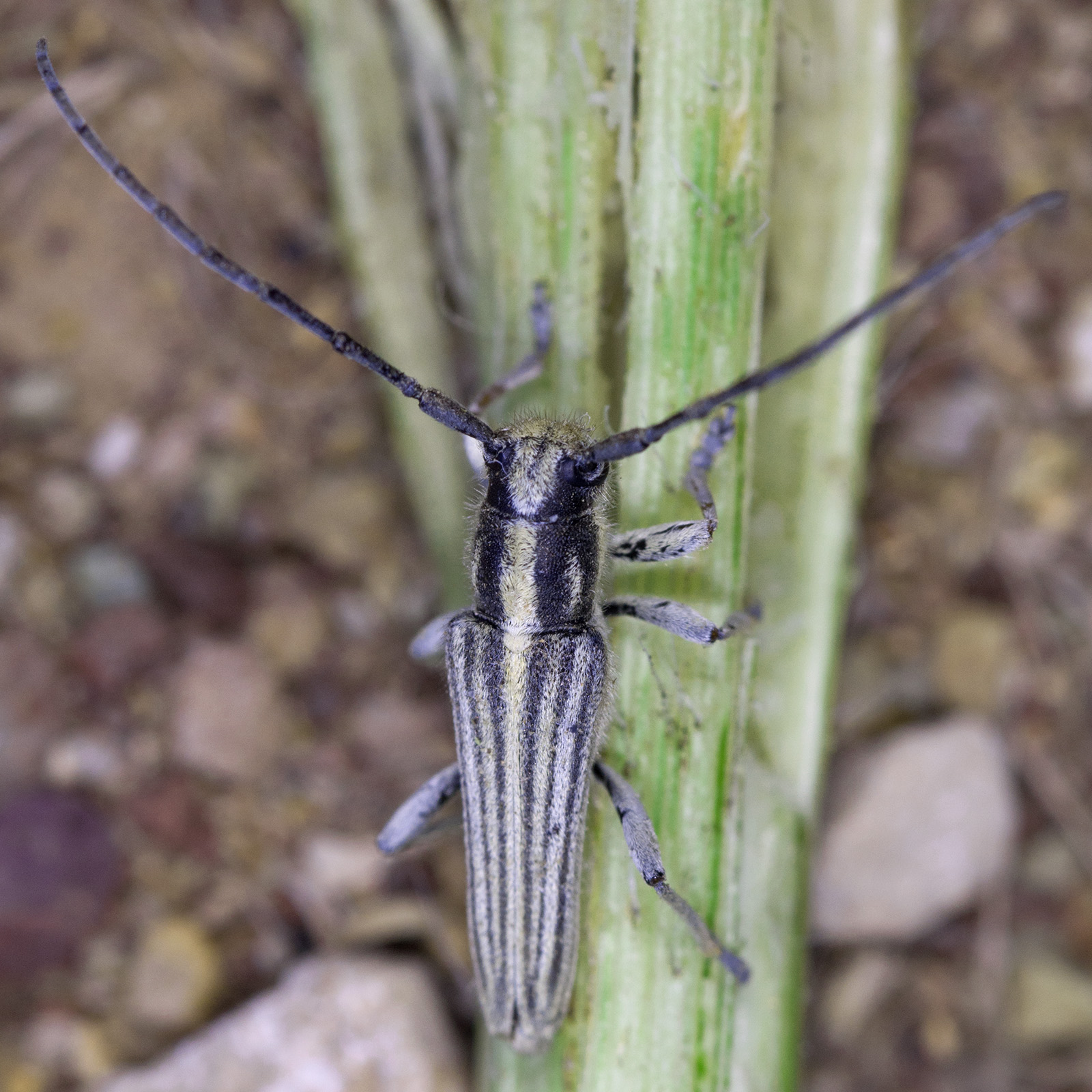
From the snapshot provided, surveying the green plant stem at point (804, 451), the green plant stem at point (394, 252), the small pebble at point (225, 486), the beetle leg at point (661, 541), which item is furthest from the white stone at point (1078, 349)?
the small pebble at point (225, 486)

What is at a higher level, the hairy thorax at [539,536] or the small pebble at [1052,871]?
the hairy thorax at [539,536]

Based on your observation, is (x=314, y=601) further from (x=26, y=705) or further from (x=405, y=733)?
(x=26, y=705)

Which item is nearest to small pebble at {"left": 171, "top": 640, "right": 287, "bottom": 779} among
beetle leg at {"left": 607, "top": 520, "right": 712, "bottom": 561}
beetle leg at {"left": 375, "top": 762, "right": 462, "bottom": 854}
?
beetle leg at {"left": 375, "top": 762, "right": 462, "bottom": 854}

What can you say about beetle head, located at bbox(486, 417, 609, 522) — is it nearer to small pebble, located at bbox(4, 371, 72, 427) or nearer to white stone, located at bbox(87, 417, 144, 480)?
white stone, located at bbox(87, 417, 144, 480)

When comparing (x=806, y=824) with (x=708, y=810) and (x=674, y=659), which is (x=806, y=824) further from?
(x=674, y=659)

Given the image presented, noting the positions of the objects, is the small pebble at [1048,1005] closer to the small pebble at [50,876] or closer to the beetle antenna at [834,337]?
the beetle antenna at [834,337]

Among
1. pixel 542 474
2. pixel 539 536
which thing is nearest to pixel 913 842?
pixel 539 536
